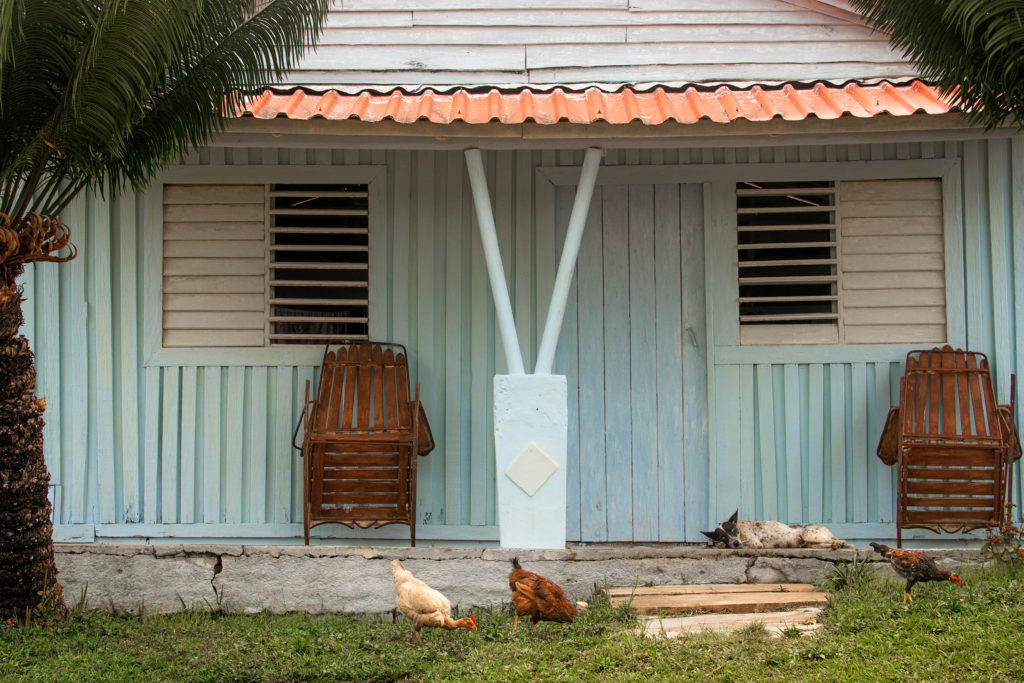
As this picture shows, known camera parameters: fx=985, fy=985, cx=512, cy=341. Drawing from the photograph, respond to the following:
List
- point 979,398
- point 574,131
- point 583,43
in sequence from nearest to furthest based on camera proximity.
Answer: point 574,131
point 979,398
point 583,43

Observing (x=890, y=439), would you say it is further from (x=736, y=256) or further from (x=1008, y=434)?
(x=736, y=256)

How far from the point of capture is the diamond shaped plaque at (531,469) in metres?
6.08

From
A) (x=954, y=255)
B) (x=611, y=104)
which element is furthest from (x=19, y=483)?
(x=954, y=255)

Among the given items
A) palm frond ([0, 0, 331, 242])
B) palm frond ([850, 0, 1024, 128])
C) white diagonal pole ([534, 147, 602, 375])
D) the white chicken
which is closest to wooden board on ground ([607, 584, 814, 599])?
the white chicken

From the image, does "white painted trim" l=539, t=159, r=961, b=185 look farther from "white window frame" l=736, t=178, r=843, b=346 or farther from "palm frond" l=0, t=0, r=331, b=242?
"palm frond" l=0, t=0, r=331, b=242

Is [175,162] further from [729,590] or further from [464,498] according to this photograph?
[729,590]

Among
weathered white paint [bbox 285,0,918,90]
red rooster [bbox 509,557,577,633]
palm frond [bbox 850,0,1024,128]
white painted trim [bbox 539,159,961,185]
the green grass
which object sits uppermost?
weathered white paint [bbox 285,0,918,90]

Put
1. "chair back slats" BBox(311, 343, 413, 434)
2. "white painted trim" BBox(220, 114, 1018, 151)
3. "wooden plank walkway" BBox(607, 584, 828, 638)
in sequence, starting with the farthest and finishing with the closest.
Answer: "chair back slats" BBox(311, 343, 413, 434) < "white painted trim" BBox(220, 114, 1018, 151) < "wooden plank walkway" BBox(607, 584, 828, 638)

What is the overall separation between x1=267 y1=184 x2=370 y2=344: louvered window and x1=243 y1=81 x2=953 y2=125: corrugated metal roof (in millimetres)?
835

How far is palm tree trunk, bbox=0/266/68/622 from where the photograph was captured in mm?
5215

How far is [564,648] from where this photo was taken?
191 inches

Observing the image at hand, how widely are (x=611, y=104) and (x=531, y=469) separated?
241 cm

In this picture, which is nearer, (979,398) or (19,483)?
(19,483)

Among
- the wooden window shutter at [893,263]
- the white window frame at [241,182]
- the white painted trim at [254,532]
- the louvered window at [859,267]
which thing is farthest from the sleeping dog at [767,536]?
the white window frame at [241,182]
